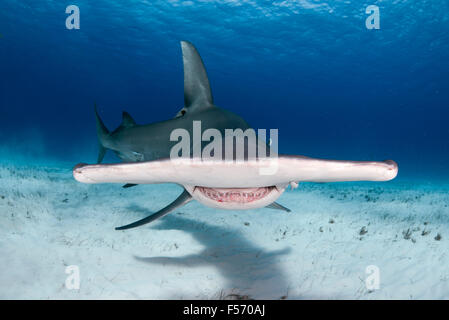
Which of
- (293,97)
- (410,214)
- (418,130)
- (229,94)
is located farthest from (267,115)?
(410,214)

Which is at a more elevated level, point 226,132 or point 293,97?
point 293,97

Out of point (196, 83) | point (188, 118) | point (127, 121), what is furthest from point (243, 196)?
point (127, 121)

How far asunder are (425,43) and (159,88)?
5771cm

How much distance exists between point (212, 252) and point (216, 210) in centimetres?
288

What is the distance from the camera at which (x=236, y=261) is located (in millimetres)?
4551

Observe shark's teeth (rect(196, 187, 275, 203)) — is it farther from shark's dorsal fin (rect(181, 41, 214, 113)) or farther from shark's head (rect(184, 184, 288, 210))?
shark's dorsal fin (rect(181, 41, 214, 113))

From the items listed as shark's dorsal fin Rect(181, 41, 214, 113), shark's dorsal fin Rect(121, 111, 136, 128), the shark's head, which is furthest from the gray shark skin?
the shark's head

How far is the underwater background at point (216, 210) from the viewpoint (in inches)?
151

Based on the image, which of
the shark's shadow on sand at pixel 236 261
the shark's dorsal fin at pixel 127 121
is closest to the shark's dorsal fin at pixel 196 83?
the shark's dorsal fin at pixel 127 121

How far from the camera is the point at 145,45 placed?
40.2 m

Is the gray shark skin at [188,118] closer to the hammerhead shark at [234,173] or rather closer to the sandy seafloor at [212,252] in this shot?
the hammerhead shark at [234,173]
